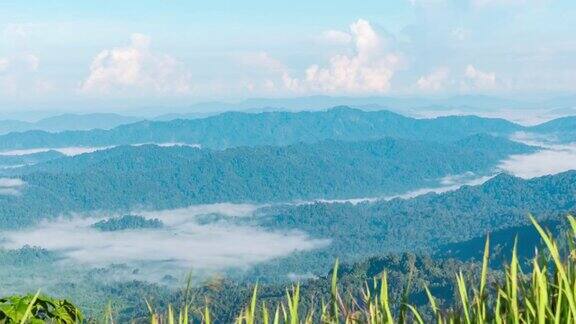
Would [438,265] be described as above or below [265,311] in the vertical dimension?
below

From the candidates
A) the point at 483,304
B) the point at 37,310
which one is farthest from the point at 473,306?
the point at 37,310

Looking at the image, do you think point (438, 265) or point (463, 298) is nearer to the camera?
point (463, 298)

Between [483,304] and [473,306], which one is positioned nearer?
[483,304]

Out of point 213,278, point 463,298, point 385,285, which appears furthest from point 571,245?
point 213,278

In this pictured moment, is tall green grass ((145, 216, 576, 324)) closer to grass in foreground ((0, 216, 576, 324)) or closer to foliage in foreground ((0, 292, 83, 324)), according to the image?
grass in foreground ((0, 216, 576, 324))

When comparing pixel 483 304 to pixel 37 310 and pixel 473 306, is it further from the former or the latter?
pixel 37 310

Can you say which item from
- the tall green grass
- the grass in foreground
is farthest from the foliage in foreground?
the tall green grass

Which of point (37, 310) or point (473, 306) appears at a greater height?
point (37, 310)

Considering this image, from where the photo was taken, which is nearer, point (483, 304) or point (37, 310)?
point (483, 304)

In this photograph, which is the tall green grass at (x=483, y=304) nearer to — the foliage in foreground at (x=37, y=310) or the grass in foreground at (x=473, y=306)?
the grass in foreground at (x=473, y=306)

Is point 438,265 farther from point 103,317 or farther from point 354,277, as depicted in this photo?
point 103,317

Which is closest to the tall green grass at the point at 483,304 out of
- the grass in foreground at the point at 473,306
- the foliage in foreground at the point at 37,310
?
the grass in foreground at the point at 473,306
